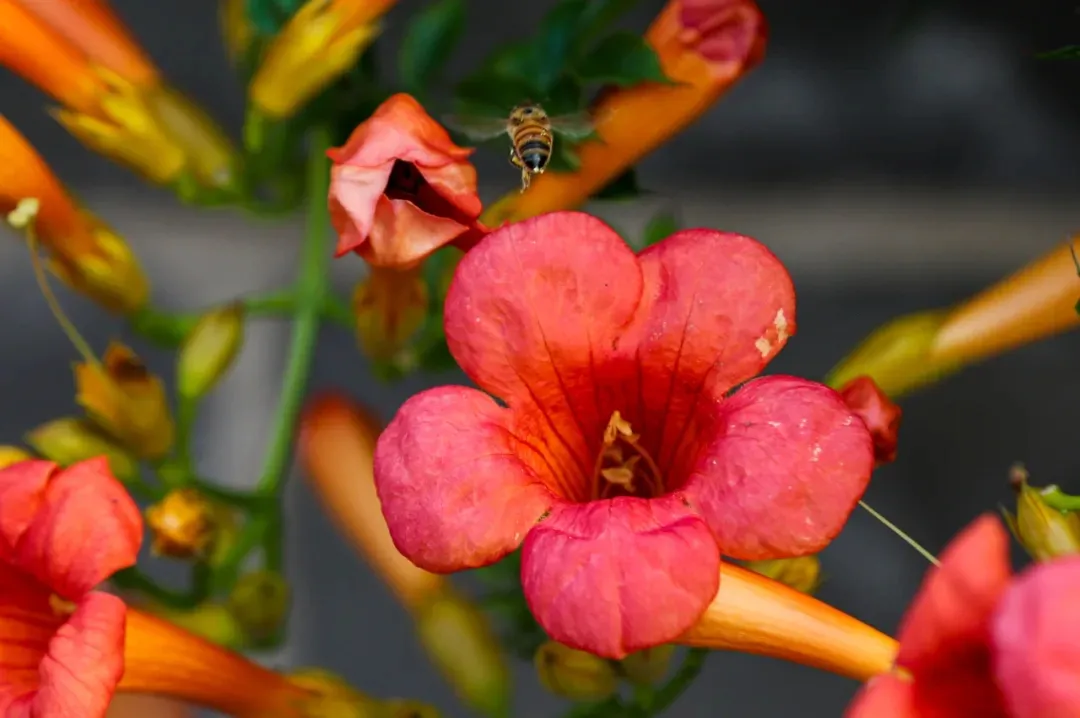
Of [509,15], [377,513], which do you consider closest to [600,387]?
[377,513]

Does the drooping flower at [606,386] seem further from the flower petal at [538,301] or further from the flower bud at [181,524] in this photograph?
the flower bud at [181,524]

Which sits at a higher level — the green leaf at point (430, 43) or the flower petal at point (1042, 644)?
the green leaf at point (430, 43)

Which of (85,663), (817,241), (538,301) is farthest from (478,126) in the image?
(817,241)

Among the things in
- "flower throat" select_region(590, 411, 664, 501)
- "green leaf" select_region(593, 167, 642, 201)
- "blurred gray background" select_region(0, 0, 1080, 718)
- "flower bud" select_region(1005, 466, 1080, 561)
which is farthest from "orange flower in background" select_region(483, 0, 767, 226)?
"blurred gray background" select_region(0, 0, 1080, 718)

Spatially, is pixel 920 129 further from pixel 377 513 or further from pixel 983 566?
pixel 983 566

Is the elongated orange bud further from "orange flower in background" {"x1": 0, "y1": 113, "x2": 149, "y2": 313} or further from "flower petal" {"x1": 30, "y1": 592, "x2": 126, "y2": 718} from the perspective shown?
"flower petal" {"x1": 30, "y1": 592, "x2": 126, "y2": 718}

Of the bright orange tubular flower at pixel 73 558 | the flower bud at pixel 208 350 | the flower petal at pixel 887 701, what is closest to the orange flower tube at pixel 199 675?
the bright orange tubular flower at pixel 73 558

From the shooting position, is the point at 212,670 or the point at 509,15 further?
the point at 509,15

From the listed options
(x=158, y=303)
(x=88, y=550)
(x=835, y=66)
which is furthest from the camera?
(x=158, y=303)
